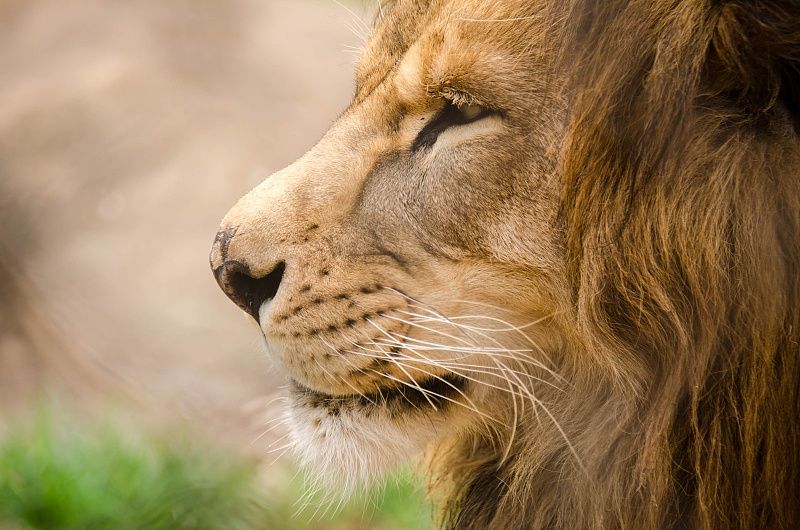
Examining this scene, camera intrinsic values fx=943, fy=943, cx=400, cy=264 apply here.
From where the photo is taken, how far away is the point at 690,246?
138cm

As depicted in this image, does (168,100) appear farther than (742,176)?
Yes

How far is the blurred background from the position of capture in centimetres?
372

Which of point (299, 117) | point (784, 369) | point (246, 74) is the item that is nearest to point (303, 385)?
point (784, 369)

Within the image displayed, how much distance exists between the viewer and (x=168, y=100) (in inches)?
190

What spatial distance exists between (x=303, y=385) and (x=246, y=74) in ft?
12.0

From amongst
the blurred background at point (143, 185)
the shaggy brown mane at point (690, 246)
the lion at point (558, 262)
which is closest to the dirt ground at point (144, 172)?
the blurred background at point (143, 185)

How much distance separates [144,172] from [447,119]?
10.5 ft

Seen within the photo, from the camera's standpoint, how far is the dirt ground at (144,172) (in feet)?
12.6

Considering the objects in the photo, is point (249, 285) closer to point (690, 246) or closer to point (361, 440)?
point (361, 440)

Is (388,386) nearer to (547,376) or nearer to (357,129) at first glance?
(547,376)

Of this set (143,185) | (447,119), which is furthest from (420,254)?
(143,185)

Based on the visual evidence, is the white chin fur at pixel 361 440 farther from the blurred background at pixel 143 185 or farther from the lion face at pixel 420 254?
the blurred background at pixel 143 185

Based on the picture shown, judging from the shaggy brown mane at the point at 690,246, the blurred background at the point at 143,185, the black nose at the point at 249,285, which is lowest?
the shaggy brown mane at the point at 690,246

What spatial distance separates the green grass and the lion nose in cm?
84
